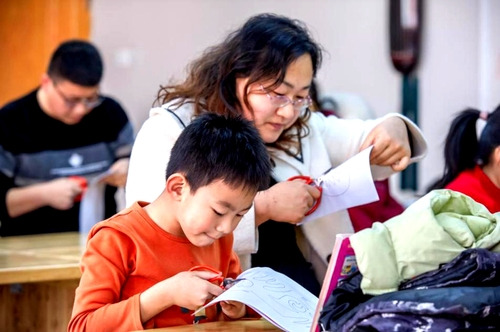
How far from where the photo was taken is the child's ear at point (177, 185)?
Answer: 168 centimetres

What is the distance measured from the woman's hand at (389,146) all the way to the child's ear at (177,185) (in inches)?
27.5

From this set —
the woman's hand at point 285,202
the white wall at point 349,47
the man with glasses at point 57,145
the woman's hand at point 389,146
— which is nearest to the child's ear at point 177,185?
the woman's hand at point 285,202

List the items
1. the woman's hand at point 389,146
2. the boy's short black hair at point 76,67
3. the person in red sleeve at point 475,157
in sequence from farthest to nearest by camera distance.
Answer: the boy's short black hair at point 76,67 → the person in red sleeve at point 475,157 → the woman's hand at point 389,146

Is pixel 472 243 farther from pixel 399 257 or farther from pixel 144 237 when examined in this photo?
pixel 144 237

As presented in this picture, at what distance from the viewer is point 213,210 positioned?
1.64m

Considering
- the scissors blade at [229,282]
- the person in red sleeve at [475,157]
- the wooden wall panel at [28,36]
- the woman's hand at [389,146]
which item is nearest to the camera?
the scissors blade at [229,282]

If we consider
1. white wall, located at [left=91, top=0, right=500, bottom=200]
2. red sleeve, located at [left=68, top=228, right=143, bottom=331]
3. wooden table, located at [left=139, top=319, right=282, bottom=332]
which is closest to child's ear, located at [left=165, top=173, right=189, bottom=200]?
red sleeve, located at [left=68, top=228, right=143, bottom=331]

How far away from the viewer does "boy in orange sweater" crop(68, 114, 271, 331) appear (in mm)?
1574

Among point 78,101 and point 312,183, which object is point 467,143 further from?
point 78,101

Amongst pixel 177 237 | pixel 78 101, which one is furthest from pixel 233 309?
pixel 78 101

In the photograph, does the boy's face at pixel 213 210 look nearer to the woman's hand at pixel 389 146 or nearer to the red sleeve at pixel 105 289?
the red sleeve at pixel 105 289

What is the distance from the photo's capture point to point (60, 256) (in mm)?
2613

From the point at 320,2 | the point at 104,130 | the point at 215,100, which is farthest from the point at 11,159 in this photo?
the point at 320,2

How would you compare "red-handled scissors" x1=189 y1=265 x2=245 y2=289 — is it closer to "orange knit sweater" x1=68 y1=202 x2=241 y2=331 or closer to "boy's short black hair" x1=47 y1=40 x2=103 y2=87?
"orange knit sweater" x1=68 y1=202 x2=241 y2=331
